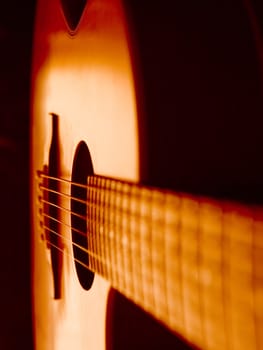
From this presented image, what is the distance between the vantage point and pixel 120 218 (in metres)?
0.46

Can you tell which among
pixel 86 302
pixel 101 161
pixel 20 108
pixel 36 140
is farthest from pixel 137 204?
pixel 20 108

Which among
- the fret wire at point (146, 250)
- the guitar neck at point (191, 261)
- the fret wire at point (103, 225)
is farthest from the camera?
the fret wire at point (103, 225)

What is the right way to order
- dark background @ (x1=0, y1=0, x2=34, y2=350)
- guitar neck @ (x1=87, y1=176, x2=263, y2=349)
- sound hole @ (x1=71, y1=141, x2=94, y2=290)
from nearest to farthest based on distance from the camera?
guitar neck @ (x1=87, y1=176, x2=263, y2=349) < sound hole @ (x1=71, y1=141, x2=94, y2=290) < dark background @ (x1=0, y1=0, x2=34, y2=350)

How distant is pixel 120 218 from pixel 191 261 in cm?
12

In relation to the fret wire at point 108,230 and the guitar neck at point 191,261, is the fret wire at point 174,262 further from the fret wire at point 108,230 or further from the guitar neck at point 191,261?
the fret wire at point 108,230

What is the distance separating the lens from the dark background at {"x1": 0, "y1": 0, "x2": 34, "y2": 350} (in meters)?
1.29

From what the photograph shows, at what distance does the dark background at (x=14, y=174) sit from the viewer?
4.25 ft

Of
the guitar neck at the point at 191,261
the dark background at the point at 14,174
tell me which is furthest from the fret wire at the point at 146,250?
the dark background at the point at 14,174

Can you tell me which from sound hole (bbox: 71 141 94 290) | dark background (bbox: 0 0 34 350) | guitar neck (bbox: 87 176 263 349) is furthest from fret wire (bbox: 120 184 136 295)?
dark background (bbox: 0 0 34 350)

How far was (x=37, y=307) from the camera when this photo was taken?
102 centimetres

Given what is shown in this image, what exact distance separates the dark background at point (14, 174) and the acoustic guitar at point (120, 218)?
254mm

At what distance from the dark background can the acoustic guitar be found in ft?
0.83

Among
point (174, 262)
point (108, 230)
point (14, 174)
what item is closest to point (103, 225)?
point (108, 230)

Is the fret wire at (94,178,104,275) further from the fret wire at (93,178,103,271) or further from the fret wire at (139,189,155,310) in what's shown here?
the fret wire at (139,189,155,310)
